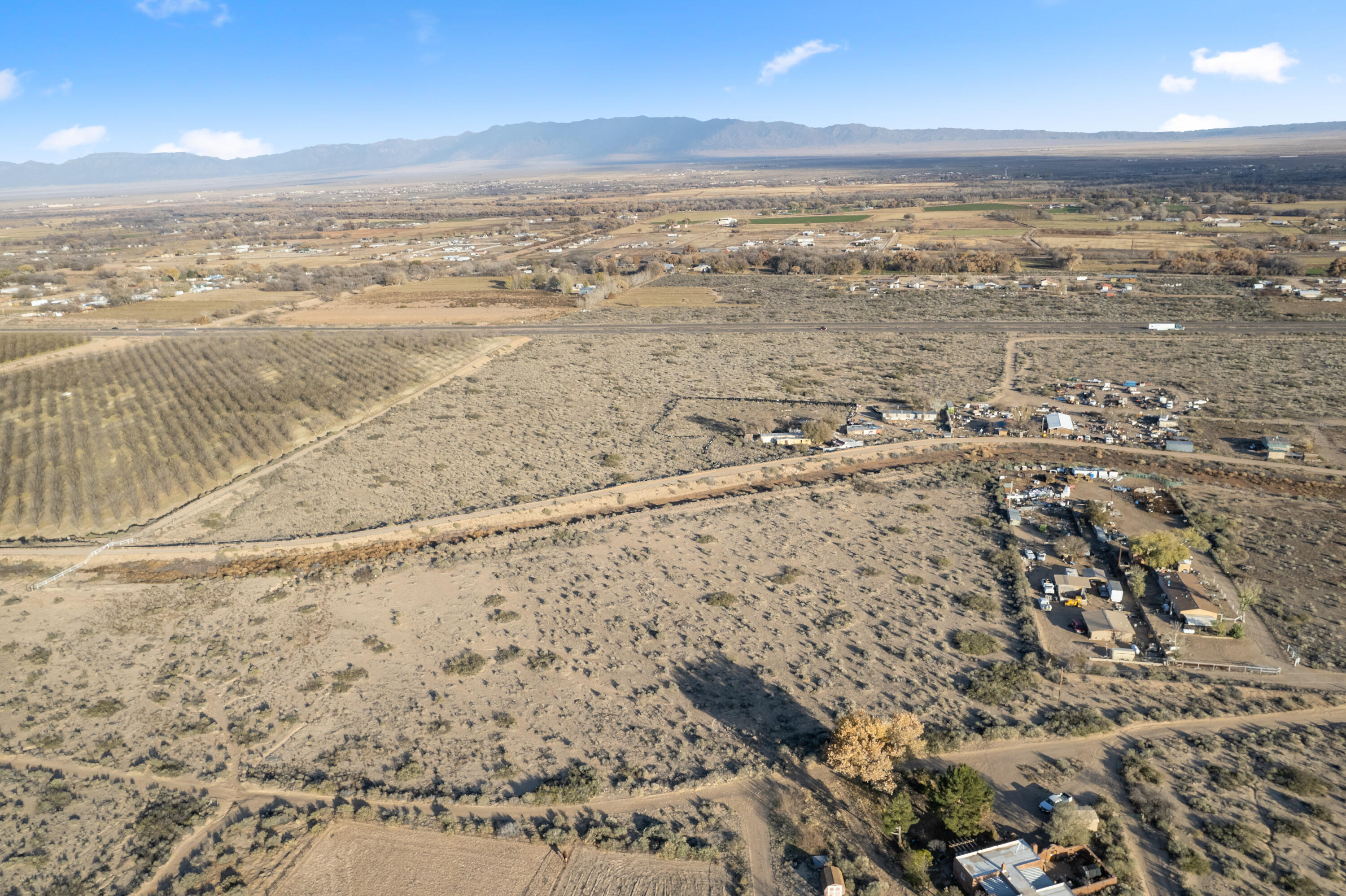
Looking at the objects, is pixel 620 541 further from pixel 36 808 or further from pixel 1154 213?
pixel 1154 213

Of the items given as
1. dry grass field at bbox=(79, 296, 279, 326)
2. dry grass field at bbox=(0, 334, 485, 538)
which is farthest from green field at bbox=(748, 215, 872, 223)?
dry grass field at bbox=(0, 334, 485, 538)

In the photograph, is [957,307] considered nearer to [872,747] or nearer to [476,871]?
[872,747]

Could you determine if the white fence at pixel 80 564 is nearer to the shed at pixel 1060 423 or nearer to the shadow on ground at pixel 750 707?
the shadow on ground at pixel 750 707

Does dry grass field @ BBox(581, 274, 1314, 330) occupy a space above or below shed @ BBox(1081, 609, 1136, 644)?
above

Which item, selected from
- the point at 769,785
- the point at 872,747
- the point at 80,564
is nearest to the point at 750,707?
the point at 769,785

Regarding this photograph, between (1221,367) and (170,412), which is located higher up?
(1221,367)

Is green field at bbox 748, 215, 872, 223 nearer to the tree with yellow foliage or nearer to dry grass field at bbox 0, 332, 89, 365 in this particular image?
dry grass field at bbox 0, 332, 89, 365
